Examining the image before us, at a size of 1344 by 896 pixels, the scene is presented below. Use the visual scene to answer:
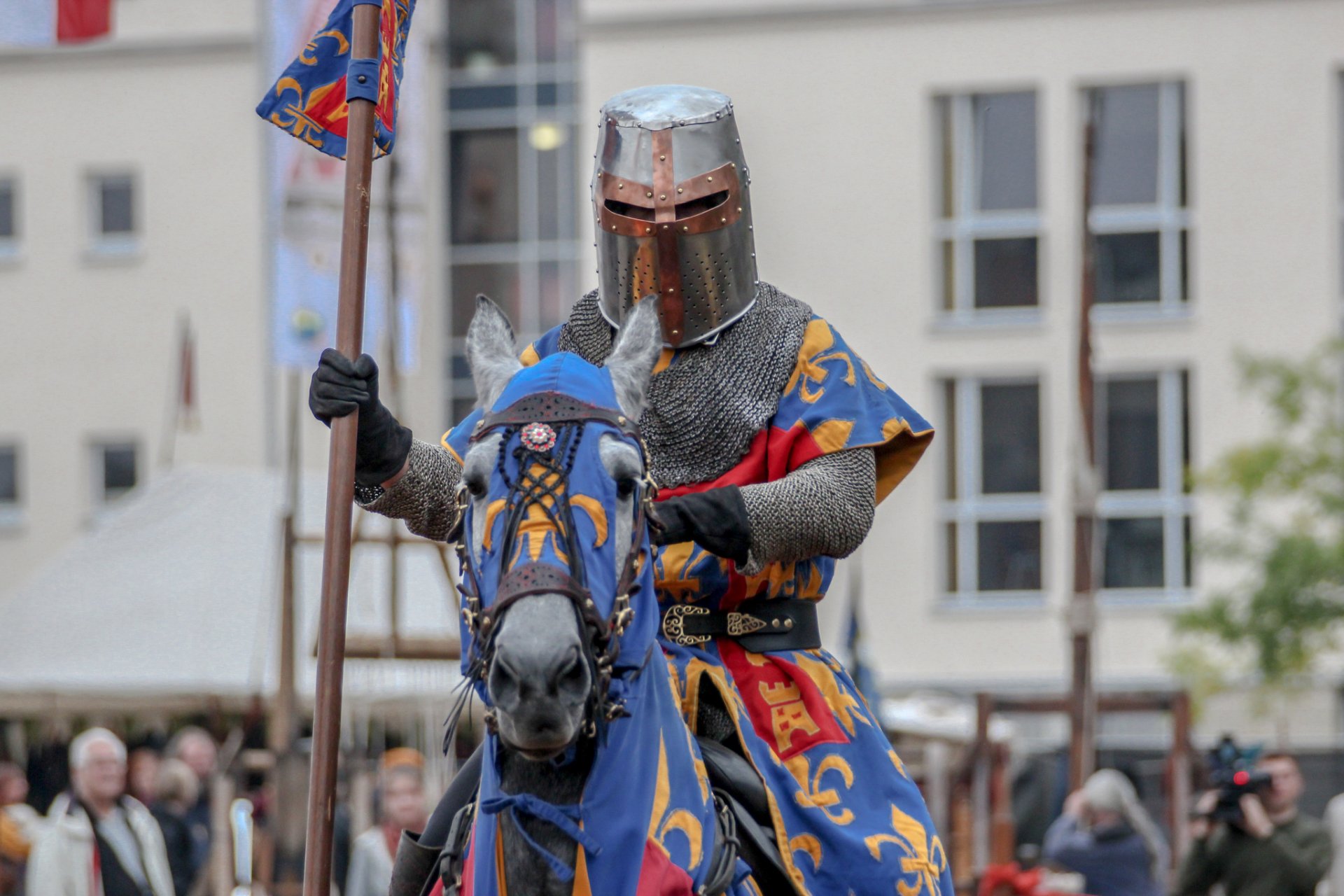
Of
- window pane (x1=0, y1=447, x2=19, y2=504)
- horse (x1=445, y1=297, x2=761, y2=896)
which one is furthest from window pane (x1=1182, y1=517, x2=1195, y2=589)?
horse (x1=445, y1=297, x2=761, y2=896)

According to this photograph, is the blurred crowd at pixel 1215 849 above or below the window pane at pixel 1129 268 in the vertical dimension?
below

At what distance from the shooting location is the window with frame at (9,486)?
1101 inches

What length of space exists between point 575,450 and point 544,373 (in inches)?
6.8

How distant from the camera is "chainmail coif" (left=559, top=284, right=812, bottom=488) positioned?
405cm

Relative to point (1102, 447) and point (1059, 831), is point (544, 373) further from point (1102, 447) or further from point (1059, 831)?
point (1102, 447)

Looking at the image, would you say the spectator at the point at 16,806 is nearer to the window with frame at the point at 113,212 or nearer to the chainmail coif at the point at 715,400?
the chainmail coif at the point at 715,400

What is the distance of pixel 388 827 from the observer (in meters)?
8.70

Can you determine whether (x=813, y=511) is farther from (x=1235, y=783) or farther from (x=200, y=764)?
(x=200, y=764)

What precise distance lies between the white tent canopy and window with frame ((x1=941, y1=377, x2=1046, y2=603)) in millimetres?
11081

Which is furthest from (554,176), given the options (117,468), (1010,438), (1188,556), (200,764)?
(200,764)

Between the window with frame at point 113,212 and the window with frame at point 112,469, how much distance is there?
8.51ft

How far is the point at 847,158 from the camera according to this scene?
25.4 metres

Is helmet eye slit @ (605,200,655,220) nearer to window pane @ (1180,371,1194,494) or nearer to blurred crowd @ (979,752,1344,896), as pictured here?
blurred crowd @ (979,752,1344,896)

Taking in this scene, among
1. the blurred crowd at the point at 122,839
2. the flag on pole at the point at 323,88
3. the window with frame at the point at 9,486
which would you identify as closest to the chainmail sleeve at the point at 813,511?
the flag on pole at the point at 323,88
